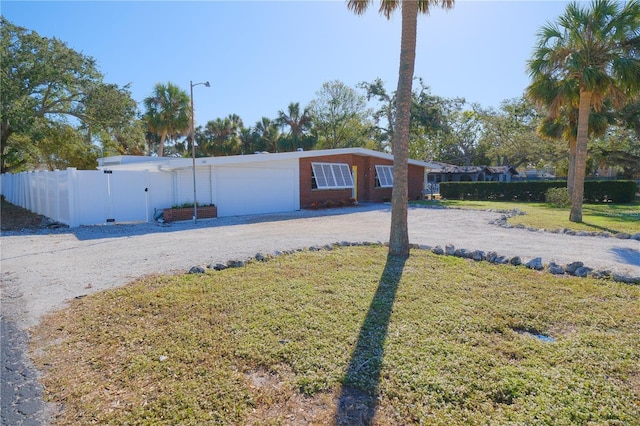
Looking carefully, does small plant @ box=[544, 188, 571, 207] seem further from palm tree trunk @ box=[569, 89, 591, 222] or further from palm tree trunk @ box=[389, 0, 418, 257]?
palm tree trunk @ box=[389, 0, 418, 257]

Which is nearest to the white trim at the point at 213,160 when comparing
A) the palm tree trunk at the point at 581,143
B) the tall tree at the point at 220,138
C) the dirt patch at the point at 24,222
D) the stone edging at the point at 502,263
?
the dirt patch at the point at 24,222

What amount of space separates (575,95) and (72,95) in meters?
22.0

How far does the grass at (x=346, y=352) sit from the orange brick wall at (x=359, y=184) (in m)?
13.1

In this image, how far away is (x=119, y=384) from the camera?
298 cm

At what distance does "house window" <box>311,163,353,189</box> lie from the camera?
18.7 m

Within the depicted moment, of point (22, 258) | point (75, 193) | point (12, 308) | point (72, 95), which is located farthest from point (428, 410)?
point (72, 95)

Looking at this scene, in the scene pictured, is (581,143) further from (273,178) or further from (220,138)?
(220,138)

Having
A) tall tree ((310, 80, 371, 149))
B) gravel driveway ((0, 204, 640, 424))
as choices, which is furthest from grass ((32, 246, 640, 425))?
tall tree ((310, 80, 371, 149))

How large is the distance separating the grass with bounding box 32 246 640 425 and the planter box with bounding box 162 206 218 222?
8251 mm

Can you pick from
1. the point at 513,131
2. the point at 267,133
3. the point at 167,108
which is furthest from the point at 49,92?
the point at 513,131

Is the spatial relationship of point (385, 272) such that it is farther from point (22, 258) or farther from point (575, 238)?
point (22, 258)

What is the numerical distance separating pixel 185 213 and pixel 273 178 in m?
4.73

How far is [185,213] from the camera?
13609 millimetres

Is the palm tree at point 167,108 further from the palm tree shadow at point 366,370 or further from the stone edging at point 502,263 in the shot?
the palm tree shadow at point 366,370
